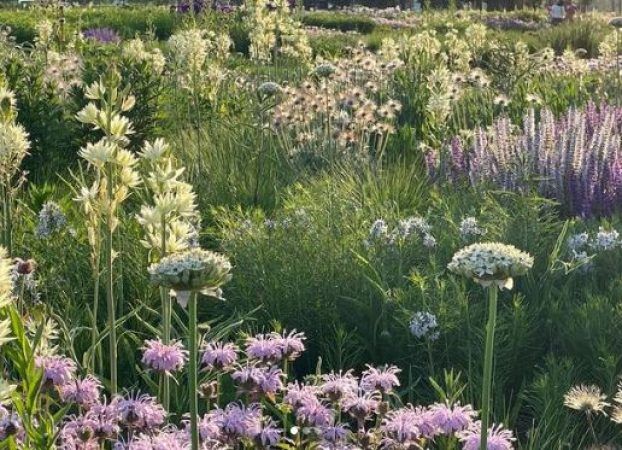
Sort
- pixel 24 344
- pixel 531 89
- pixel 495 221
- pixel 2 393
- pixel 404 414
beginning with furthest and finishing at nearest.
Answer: pixel 531 89
pixel 495 221
pixel 404 414
pixel 24 344
pixel 2 393

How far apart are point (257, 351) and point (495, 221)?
2.02 meters

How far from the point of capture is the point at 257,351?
2412mm

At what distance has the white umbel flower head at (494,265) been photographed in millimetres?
1888

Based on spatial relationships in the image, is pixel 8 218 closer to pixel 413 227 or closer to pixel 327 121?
pixel 413 227

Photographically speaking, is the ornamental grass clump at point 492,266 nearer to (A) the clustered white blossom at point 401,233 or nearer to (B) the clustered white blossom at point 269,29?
(A) the clustered white blossom at point 401,233

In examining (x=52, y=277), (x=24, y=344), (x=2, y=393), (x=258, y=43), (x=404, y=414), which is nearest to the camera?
(x=2, y=393)

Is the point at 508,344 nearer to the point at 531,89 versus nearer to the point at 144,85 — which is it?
the point at 144,85

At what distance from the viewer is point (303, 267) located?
3939mm

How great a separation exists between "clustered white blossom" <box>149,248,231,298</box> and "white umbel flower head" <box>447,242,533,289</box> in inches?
19.5

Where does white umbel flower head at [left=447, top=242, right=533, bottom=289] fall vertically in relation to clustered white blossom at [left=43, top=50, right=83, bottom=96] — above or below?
above

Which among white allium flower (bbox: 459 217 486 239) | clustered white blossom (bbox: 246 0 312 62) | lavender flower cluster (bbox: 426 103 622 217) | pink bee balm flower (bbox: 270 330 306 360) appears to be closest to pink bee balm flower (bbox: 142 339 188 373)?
pink bee balm flower (bbox: 270 330 306 360)

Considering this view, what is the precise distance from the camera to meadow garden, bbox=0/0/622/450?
2.19 meters

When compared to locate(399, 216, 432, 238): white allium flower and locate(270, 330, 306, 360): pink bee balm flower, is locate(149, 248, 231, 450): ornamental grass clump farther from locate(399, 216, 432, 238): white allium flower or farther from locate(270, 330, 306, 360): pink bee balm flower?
locate(399, 216, 432, 238): white allium flower

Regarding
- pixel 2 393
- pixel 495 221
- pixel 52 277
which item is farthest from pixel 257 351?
pixel 495 221
